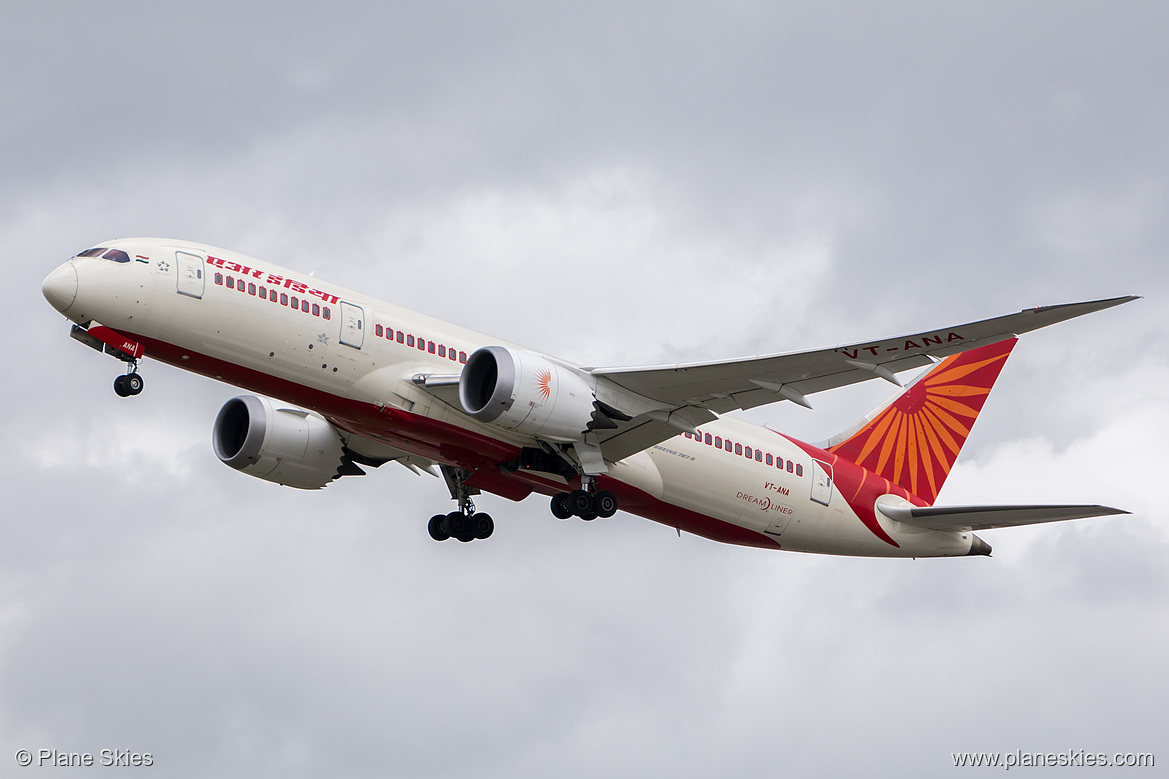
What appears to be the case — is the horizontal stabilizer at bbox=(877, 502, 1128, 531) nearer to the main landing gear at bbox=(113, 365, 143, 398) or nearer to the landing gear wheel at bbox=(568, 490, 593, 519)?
the landing gear wheel at bbox=(568, 490, 593, 519)

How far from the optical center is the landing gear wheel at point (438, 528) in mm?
39781

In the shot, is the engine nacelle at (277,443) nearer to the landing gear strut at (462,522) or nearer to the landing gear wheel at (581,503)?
the landing gear strut at (462,522)

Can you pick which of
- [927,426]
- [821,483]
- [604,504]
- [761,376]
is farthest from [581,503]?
[927,426]

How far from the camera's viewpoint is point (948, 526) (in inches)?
1531

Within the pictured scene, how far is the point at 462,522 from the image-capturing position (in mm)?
39500

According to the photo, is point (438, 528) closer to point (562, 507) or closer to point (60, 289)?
point (562, 507)

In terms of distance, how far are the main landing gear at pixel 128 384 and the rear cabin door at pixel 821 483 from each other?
17736 millimetres

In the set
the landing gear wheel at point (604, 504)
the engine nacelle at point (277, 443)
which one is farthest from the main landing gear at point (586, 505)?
the engine nacelle at point (277, 443)

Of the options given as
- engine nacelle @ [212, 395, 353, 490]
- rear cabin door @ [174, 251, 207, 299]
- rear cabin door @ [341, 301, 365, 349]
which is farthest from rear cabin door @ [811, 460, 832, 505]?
rear cabin door @ [174, 251, 207, 299]

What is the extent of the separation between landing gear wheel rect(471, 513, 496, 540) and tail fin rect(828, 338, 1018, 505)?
995 cm

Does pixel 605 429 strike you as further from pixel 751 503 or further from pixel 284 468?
pixel 284 468

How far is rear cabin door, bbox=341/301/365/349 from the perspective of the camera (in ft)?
104

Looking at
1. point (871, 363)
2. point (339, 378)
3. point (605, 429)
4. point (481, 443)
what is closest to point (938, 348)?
point (871, 363)

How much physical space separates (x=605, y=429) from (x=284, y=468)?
9896 millimetres
